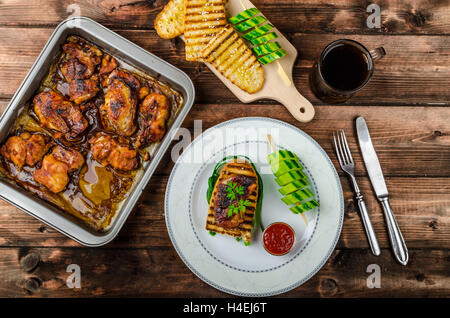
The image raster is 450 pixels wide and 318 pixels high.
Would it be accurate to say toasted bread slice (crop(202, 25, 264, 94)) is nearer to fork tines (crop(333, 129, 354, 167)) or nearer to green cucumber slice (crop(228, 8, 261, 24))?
green cucumber slice (crop(228, 8, 261, 24))

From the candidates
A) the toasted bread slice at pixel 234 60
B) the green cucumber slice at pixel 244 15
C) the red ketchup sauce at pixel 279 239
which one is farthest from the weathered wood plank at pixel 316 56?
the red ketchup sauce at pixel 279 239

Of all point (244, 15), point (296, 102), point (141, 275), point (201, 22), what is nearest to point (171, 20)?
point (201, 22)

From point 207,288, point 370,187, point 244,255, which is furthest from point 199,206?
point 370,187

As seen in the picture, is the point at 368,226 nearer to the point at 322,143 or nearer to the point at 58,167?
the point at 322,143

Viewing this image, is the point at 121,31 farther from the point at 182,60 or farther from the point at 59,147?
the point at 59,147

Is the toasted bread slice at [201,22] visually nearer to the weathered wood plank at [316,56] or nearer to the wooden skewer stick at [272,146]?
the weathered wood plank at [316,56]

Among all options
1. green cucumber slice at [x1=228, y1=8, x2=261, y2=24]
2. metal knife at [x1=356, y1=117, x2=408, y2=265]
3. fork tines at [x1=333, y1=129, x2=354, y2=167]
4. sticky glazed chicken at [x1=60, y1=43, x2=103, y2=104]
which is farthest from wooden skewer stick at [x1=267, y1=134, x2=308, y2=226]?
sticky glazed chicken at [x1=60, y1=43, x2=103, y2=104]

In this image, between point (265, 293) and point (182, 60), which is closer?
point (265, 293)
